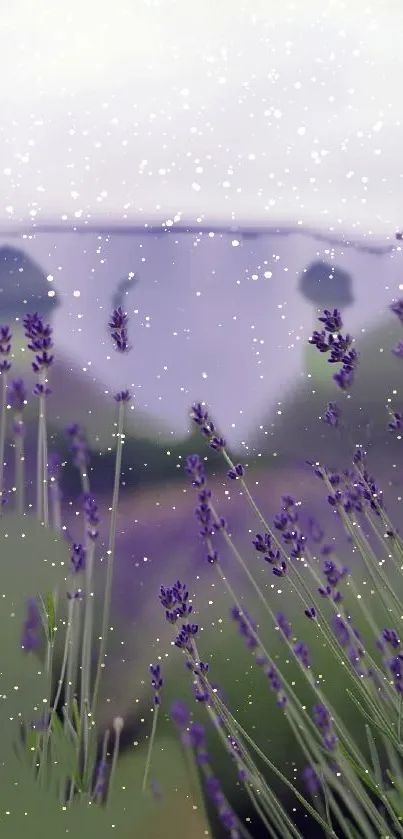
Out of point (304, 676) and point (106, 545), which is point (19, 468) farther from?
point (304, 676)

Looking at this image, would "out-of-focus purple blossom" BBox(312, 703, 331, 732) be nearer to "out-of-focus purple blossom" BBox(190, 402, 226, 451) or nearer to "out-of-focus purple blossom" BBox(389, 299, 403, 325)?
"out-of-focus purple blossom" BBox(190, 402, 226, 451)

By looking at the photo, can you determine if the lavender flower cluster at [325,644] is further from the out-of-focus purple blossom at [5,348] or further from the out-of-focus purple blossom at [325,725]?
the out-of-focus purple blossom at [5,348]

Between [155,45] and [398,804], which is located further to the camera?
[155,45]

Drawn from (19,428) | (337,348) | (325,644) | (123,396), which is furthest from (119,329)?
(325,644)

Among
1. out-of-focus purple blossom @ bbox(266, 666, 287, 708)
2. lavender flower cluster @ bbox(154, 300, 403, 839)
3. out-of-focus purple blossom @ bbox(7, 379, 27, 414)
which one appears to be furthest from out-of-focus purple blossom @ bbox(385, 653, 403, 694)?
out-of-focus purple blossom @ bbox(7, 379, 27, 414)

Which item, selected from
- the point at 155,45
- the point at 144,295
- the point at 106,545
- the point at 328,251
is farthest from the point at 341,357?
the point at 155,45
